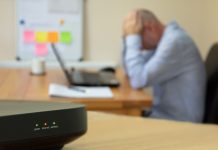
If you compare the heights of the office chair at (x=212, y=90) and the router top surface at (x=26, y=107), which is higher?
the router top surface at (x=26, y=107)

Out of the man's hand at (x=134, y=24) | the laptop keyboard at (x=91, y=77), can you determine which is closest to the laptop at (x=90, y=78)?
the laptop keyboard at (x=91, y=77)

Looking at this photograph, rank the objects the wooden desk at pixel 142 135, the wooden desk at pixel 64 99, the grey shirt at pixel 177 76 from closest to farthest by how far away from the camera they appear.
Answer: the wooden desk at pixel 142 135 < the wooden desk at pixel 64 99 < the grey shirt at pixel 177 76

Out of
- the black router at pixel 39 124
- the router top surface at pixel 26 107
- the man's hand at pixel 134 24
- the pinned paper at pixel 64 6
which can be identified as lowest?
the black router at pixel 39 124

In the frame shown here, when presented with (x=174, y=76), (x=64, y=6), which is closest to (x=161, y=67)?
(x=174, y=76)

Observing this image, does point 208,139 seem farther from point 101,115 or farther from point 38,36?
point 38,36

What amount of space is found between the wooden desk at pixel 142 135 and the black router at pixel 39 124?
0.11m

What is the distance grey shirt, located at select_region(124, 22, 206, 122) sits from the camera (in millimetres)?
2100

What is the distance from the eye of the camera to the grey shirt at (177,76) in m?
2.10

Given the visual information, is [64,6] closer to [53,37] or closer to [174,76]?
[53,37]

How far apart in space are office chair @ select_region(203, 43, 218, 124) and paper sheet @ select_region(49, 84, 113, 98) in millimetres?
503

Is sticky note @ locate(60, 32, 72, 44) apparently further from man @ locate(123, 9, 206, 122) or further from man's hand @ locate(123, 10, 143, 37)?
man @ locate(123, 9, 206, 122)

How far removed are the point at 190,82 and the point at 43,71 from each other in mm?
996

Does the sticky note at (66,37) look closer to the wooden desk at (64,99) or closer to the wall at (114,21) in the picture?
the wall at (114,21)

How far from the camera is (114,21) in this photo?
3.17 m
